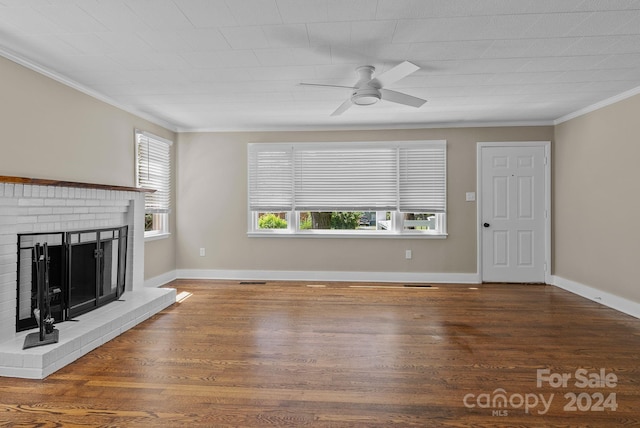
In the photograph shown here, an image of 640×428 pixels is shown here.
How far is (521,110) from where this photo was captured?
4.73 metres

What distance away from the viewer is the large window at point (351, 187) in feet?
18.1

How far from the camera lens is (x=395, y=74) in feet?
9.64

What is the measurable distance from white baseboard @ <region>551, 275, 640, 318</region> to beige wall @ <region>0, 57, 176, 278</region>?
5861 mm

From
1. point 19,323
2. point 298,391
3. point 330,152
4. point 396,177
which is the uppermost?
point 330,152

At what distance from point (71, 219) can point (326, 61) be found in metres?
2.68

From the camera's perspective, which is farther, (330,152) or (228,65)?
(330,152)

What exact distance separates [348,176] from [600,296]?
3.53m

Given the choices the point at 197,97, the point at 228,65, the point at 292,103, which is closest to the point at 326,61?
the point at 228,65

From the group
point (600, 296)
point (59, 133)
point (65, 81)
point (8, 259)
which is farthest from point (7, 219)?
point (600, 296)

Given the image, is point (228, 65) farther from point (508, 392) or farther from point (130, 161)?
point (508, 392)

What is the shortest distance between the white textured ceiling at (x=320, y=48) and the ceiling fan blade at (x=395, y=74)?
0.15 m

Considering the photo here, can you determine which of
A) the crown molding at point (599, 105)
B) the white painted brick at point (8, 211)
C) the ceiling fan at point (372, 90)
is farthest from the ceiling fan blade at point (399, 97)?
the white painted brick at point (8, 211)

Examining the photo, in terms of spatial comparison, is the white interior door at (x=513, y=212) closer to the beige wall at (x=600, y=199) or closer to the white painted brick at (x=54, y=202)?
the beige wall at (x=600, y=199)

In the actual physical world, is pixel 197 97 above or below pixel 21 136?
above
